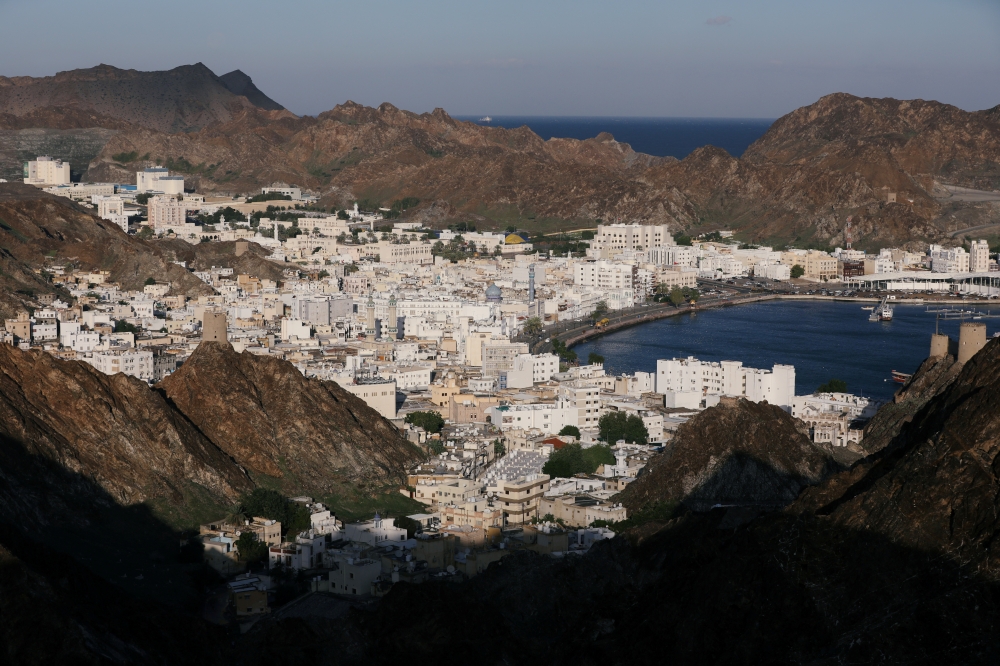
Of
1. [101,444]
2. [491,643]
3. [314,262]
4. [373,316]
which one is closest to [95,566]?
[101,444]

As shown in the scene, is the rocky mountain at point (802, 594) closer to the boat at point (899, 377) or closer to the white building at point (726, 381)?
A: the white building at point (726, 381)

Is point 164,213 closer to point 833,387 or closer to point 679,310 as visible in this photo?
point 679,310

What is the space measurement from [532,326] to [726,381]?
11.4 meters

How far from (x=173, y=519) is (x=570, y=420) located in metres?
Answer: 8.83

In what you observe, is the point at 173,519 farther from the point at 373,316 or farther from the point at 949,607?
the point at 373,316

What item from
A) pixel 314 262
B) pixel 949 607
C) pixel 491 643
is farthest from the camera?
pixel 314 262

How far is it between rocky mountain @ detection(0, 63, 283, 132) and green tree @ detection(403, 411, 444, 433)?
88768 millimetres

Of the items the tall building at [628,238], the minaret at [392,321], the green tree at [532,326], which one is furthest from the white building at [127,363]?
the tall building at [628,238]

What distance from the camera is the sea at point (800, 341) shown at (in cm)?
3731

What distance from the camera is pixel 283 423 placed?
2508 cm

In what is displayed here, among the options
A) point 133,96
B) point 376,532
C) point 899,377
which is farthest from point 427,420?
point 133,96

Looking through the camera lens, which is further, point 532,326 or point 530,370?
point 532,326

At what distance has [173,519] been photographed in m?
21.5

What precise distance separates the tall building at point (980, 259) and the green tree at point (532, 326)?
19.8 m
